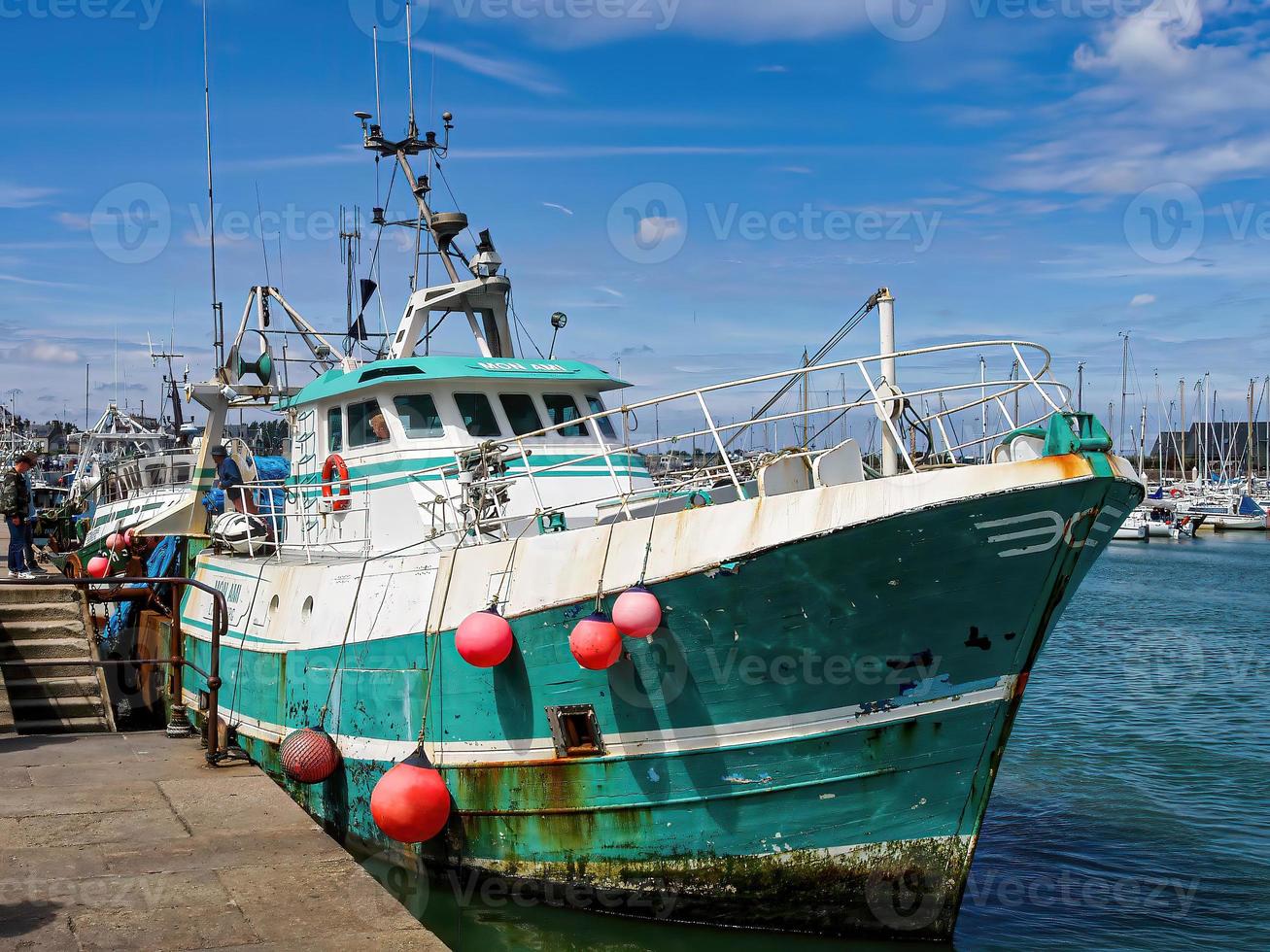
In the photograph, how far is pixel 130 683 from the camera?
15430 mm

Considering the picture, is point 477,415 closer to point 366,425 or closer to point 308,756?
point 366,425

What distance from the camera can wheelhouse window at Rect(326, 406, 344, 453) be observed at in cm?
1127

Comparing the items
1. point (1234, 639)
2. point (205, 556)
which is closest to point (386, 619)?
point (205, 556)

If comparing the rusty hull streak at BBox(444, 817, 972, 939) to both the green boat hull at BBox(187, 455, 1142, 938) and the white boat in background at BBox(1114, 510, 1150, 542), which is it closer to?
the green boat hull at BBox(187, 455, 1142, 938)

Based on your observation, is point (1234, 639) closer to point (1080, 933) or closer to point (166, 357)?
point (1080, 933)

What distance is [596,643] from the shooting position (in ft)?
24.2

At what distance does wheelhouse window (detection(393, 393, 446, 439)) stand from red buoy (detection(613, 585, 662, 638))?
12.8 feet

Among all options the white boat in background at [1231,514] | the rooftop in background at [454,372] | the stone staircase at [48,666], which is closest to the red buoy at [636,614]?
the rooftop in background at [454,372]

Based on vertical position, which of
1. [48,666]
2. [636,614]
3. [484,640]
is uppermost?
[636,614]

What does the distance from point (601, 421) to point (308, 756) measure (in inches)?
171

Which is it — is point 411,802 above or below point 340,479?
below

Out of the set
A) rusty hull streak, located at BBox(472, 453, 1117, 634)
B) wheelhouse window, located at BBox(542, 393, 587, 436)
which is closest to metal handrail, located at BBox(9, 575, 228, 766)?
rusty hull streak, located at BBox(472, 453, 1117, 634)

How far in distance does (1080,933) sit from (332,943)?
6553 millimetres

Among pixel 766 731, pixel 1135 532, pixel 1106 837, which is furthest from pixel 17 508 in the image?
pixel 1135 532
